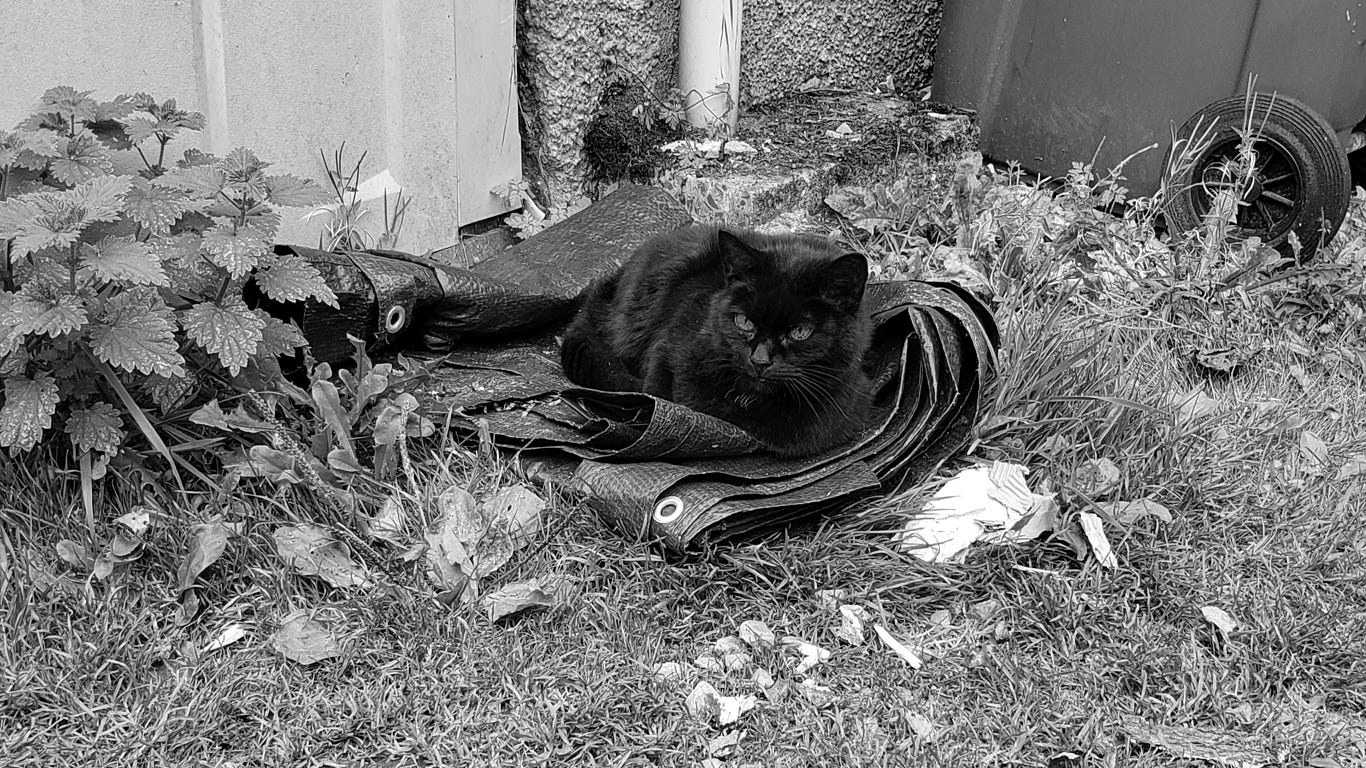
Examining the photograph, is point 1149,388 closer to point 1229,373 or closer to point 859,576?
point 1229,373

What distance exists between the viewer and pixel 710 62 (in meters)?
4.22

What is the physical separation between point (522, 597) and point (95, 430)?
90 centimetres

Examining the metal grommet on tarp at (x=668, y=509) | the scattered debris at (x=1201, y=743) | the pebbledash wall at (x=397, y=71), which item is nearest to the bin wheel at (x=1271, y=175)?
the pebbledash wall at (x=397, y=71)

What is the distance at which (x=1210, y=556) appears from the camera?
8.64 ft

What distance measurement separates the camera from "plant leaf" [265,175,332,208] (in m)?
2.48

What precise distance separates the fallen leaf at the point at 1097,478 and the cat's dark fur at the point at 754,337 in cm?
54

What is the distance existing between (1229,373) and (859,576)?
170 cm

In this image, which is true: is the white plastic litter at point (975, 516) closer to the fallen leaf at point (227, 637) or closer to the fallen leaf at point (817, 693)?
the fallen leaf at point (817, 693)

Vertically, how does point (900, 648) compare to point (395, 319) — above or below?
below

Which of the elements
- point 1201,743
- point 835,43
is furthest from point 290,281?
point 835,43

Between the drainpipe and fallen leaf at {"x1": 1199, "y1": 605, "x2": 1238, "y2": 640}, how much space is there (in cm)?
247

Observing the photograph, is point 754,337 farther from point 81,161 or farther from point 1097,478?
point 81,161

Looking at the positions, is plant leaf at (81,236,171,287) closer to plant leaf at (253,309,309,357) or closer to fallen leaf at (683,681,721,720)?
plant leaf at (253,309,309,357)

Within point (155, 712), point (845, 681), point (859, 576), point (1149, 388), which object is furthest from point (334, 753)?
point (1149, 388)
